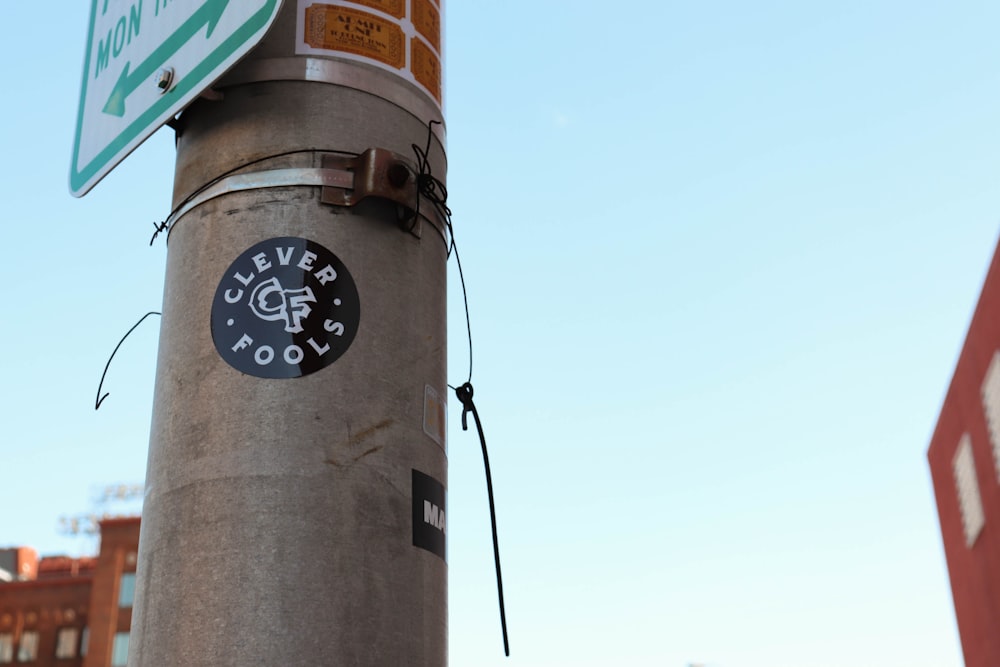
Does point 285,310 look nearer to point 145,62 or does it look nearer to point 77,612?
point 145,62

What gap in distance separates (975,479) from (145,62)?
63.7 feet

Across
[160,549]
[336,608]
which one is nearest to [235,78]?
[160,549]

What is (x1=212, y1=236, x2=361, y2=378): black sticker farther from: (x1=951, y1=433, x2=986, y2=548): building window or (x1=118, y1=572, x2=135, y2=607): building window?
(x1=118, y1=572, x2=135, y2=607): building window

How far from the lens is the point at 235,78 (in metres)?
2.48

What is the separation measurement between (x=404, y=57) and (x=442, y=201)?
1.16 feet

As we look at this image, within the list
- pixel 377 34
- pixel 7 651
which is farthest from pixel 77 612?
pixel 377 34

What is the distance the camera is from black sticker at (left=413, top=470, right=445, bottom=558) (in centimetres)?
219

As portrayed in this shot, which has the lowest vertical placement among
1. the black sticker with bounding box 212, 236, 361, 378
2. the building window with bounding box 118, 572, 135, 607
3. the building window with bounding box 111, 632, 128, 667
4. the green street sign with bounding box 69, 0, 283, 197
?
the black sticker with bounding box 212, 236, 361, 378

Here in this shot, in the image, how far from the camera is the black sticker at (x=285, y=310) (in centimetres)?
217

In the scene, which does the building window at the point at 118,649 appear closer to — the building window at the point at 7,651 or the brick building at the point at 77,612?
the brick building at the point at 77,612

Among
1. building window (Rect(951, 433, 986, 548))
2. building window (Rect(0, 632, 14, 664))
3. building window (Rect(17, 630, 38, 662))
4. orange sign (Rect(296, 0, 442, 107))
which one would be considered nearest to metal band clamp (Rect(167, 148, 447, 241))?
orange sign (Rect(296, 0, 442, 107))

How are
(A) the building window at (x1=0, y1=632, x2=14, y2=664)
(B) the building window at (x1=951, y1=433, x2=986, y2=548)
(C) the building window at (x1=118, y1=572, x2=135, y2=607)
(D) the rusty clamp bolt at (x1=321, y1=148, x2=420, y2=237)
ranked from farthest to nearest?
1. (A) the building window at (x1=0, y1=632, x2=14, y2=664)
2. (C) the building window at (x1=118, y1=572, x2=135, y2=607)
3. (B) the building window at (x1=951, y1=433, x2=986, y2=548)
4. (D) the rusty clamp bolt at (x1=321, y1=148, x2=420, y2=237)

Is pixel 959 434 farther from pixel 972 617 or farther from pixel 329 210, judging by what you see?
pixel 329 210

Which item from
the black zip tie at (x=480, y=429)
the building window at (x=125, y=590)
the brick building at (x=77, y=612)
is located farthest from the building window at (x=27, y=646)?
the black zip tie at (x=480, y=429)
